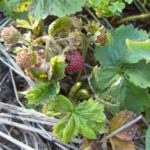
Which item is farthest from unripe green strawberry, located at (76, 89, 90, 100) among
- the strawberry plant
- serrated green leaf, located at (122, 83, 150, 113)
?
serrated green leaf, located at (122, 83, 150, 113)

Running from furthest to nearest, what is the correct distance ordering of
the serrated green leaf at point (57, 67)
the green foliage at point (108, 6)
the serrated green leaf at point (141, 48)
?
the green foliage at point (108, 6) → the serrated green leaf at point (57, 67) → the serrated green leaf at point (141, 48)

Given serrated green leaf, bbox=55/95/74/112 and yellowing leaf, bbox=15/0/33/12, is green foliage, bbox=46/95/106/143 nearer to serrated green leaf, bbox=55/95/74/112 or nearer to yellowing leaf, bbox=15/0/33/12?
serrated green leaf, bbox=55/95/74/112

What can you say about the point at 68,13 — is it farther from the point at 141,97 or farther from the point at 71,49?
the point at 141,97

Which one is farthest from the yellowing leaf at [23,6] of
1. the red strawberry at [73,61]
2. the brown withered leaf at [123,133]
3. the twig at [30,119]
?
the brown withered leaf at [123,133]

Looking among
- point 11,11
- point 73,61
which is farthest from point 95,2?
point 11,11

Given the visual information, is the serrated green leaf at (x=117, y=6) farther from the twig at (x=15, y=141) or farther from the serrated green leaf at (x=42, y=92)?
the twig at (x=15, y=141)

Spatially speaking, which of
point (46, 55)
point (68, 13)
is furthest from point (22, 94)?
point (68, 13)

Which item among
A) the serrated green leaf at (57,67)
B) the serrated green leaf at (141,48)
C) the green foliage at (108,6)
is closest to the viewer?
the serrated green leaf at (141,48)
